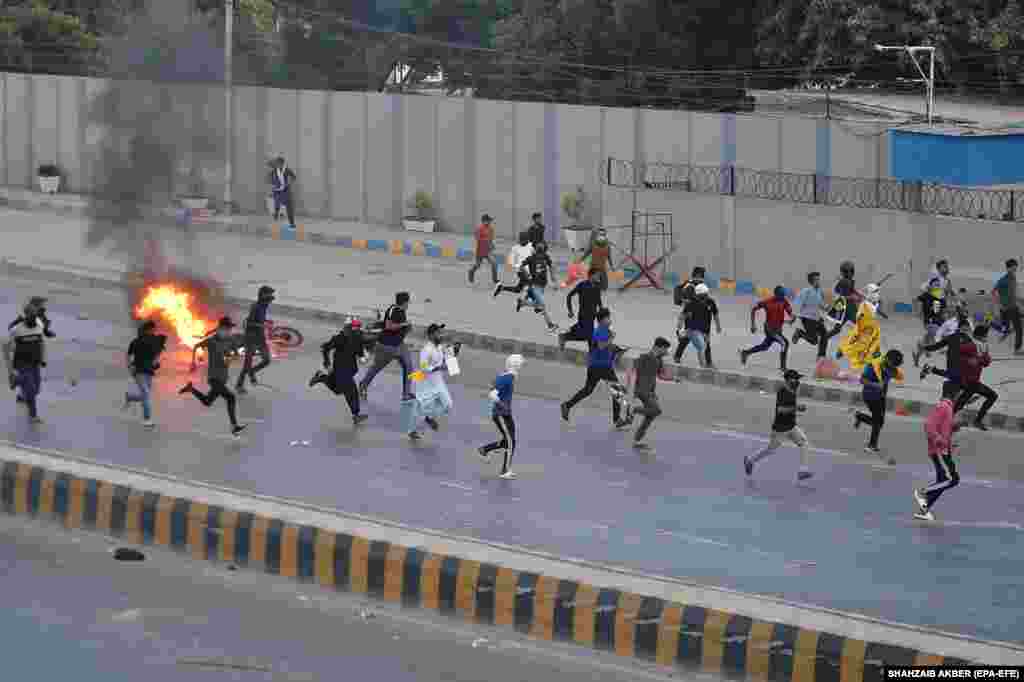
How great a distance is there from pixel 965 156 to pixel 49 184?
20.8 meters

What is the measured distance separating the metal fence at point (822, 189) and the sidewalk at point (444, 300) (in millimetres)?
1904

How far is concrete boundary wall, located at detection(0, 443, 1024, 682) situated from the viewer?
45.2 feet

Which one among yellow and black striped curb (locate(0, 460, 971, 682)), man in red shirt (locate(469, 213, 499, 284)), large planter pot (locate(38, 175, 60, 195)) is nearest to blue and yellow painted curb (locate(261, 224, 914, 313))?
man in red shirt (locate(469, 213, 499, 284))

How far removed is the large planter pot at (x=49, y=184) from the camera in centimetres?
4384

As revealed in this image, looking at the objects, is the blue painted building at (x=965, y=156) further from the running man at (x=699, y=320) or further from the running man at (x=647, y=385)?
the running man at (x=647, y=385)

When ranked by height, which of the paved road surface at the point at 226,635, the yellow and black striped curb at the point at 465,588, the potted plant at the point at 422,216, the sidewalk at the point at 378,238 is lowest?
the paved road surface at the point at 226,635

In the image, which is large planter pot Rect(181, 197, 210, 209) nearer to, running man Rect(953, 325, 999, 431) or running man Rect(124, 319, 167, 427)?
running man Rect(124, 319, 167, 427)

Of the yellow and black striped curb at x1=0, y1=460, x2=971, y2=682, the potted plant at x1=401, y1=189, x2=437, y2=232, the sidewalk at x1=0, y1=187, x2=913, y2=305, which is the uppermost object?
the potted plant at x1=401, y1=189, x2=437, y2=232

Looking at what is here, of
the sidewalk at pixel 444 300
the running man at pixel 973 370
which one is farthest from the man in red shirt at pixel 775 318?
the running man at pixel 973 370

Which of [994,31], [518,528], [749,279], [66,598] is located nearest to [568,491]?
[518,528]

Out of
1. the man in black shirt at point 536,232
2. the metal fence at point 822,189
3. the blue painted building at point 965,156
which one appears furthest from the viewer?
the blue painted building at point 965,156

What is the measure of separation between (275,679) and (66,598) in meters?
2.52

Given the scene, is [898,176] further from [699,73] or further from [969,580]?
[969,580]

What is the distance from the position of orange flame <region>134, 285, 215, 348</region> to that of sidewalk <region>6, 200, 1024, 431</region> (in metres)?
3.48
